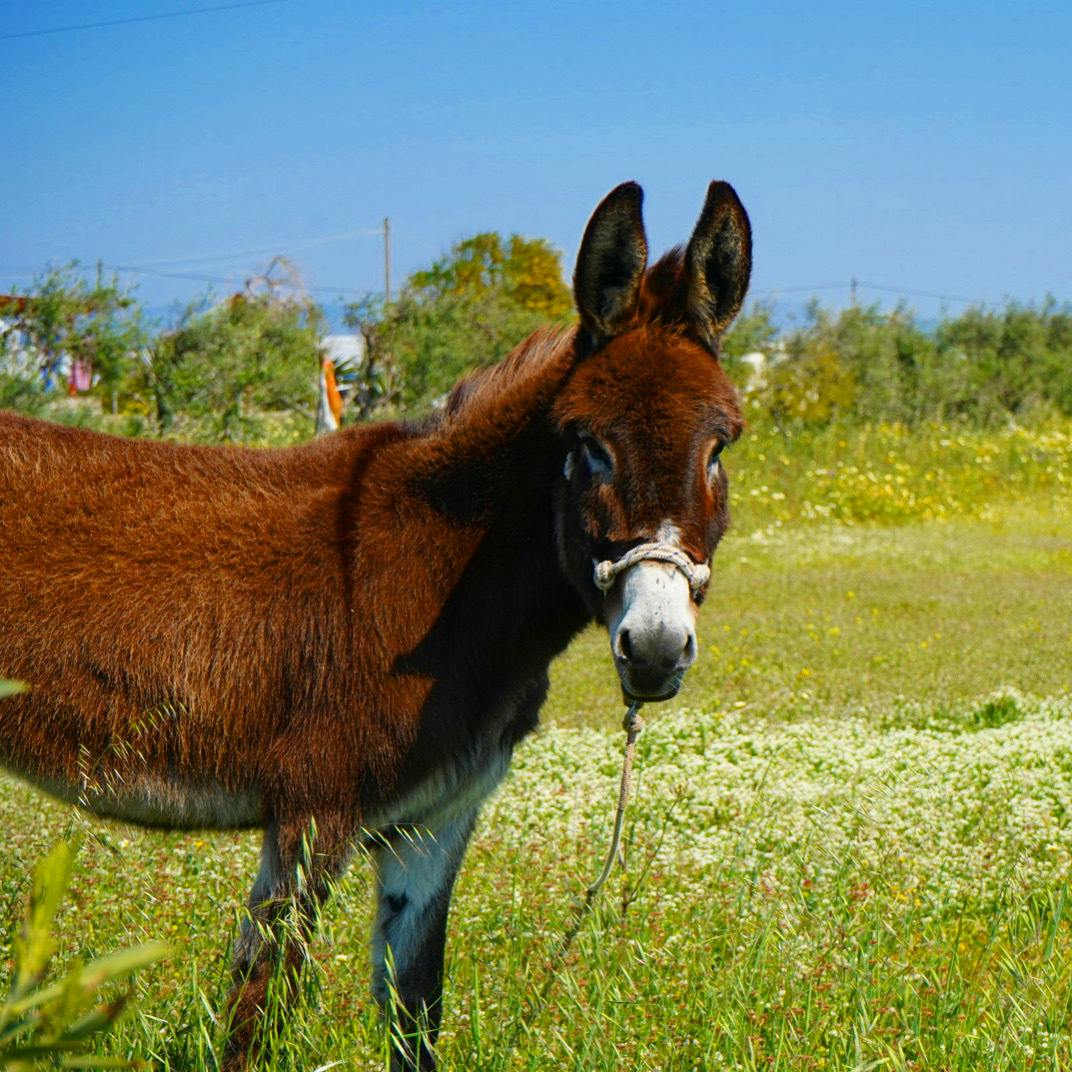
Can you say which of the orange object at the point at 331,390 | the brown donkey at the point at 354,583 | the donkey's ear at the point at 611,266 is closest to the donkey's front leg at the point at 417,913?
the brown donkey at the point at 354,583

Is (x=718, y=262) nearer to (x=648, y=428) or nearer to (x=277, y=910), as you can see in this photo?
(x=648, y=428)

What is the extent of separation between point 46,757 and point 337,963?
108 centimetres

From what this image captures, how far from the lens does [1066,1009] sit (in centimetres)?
291

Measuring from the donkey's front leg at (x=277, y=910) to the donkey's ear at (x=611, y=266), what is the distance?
1.27m

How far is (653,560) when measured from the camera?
8.01ft

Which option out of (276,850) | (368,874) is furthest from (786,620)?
(276,850)

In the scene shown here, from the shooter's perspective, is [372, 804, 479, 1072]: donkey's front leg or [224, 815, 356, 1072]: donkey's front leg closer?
[224, 815, 356, 1072]: donkey's front leg

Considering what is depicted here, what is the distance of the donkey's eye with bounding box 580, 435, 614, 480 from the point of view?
8.57 ft

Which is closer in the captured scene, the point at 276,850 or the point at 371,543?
the point at 276,850

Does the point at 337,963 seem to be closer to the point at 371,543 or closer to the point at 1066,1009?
the point at 371,543

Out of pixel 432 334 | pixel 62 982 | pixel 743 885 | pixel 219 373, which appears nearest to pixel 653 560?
pixel 743 885

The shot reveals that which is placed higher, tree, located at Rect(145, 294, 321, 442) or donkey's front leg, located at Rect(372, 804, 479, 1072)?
donkey's front leg, located at Rect(372, 804, 479, 1072)

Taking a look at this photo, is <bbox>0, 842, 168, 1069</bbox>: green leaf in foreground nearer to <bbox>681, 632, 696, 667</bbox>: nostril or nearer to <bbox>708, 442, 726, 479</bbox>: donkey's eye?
<bbox>681, 632, 696, 667</bbox>: nostril

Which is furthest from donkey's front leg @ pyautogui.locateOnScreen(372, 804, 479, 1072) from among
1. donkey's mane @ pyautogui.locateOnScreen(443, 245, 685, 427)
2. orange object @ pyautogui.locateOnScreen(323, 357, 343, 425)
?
orange object @ pyautogui.locateOnScreen(323, 357, 343, 425)
